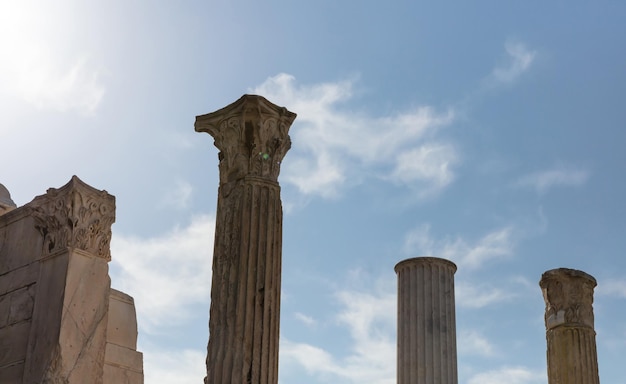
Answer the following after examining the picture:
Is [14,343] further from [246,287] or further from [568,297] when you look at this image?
[568,297]

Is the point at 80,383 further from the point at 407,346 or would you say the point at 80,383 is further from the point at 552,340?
the point at 552,340

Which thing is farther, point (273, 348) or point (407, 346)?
point (407, 346)

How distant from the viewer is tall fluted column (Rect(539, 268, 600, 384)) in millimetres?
17859

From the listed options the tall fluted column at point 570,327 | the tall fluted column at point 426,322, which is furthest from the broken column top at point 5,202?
the tall fluted column at point 570,327

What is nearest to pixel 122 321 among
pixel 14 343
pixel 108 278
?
pixel 108 278

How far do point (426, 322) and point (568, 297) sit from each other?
2.81 metres

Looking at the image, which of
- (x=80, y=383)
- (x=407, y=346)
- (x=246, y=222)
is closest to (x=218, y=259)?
(x=246, y=222)

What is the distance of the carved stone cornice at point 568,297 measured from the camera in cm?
1827

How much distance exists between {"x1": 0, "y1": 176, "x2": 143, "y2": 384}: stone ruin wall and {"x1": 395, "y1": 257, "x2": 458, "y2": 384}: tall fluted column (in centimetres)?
757

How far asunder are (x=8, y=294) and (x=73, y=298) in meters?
1.09

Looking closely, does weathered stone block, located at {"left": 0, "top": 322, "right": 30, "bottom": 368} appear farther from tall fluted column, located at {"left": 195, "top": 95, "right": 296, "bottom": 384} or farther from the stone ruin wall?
tall fluted column, located at {"left": 195, "top": 95, "right": 296, "bottom": 384}

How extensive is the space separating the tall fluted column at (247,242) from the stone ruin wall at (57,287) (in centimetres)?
128

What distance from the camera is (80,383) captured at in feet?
32.9

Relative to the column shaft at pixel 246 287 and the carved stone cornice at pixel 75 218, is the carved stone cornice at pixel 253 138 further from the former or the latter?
the carved stone cornice at pixel 75 218
